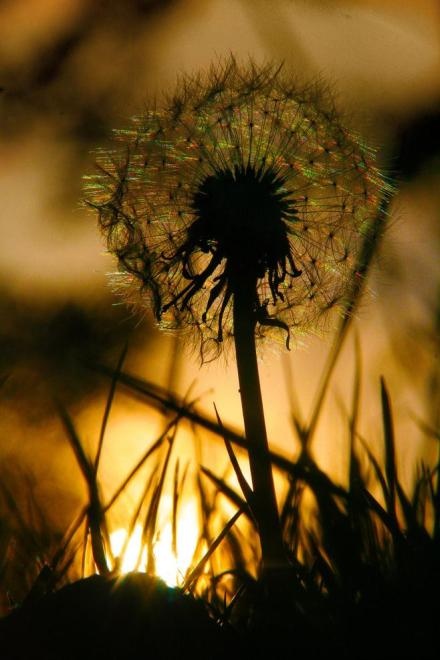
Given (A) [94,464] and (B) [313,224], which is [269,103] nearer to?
(B) [313,224]

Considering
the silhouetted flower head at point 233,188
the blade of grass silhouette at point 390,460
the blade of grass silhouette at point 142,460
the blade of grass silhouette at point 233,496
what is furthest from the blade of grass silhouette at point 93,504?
the silhouetted flower head at point 233,188

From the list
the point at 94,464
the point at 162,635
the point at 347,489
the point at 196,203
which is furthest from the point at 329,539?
the point at 196,203

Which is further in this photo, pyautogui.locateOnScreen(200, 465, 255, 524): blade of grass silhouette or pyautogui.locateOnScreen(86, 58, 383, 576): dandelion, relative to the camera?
pyautogui.locateOnScreen(86, 58, 383, 576): dandelion

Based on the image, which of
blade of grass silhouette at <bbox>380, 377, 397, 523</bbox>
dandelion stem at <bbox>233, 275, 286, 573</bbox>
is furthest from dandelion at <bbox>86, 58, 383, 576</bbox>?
blade of grass silhouette at <bbox>380, 377, 397, 523</bbox>

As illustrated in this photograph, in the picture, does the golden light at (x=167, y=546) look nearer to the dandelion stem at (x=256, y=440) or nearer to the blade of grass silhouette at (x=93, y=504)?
the blade of grass silhouette at (x=93, y=504)

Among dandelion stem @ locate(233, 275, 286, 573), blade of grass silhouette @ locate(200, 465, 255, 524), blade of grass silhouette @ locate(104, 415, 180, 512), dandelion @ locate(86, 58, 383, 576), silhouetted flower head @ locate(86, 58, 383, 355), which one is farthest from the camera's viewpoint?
silhouetted flower head @ locate(86, 58, 383, 355)

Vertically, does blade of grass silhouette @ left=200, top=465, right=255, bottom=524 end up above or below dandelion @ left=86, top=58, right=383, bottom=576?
below

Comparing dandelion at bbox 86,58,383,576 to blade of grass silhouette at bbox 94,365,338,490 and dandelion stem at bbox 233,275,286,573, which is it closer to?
dandelion stem at bbox 233,275,286,573
